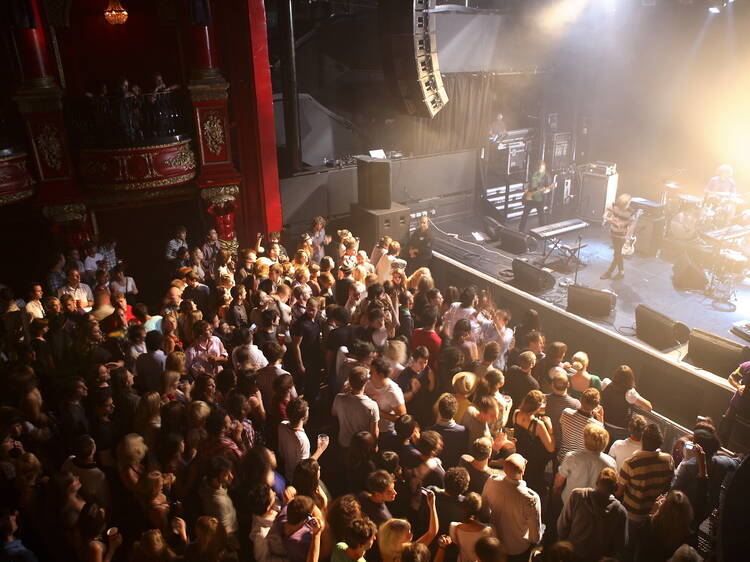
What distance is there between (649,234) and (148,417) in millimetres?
10380

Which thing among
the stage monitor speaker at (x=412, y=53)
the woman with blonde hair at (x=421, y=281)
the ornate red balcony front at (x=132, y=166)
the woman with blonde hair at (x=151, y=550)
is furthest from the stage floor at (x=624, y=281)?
the woman with blonde hair at (x=151, y=550)

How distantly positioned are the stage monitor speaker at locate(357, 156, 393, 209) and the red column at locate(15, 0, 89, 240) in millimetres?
4441

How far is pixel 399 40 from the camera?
260 inches

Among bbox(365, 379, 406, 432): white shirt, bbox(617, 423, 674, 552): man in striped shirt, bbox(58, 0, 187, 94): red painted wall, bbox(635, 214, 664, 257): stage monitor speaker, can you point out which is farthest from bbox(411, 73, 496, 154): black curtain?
bbox(617, 423, 674, 552): man in striped shirt

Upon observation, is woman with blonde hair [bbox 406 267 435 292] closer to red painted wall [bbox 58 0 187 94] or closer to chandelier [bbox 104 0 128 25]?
red painted wall [bbox 58 0 187 94]

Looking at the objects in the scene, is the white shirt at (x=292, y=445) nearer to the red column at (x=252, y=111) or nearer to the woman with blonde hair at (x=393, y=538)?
the woman with blonde hair at (x=393, y=538)

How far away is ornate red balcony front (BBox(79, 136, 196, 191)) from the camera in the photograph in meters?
8.31

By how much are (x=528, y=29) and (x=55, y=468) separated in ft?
46.5

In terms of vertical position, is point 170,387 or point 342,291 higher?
point 170,387

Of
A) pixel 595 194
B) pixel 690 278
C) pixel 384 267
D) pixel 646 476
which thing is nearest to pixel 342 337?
Result: pixel 384 267

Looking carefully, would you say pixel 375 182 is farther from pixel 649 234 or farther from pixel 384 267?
pixel 649 234

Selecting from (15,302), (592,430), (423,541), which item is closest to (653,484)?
(592,430)

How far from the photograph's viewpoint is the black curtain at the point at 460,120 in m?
13.6

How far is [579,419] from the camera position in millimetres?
4418
